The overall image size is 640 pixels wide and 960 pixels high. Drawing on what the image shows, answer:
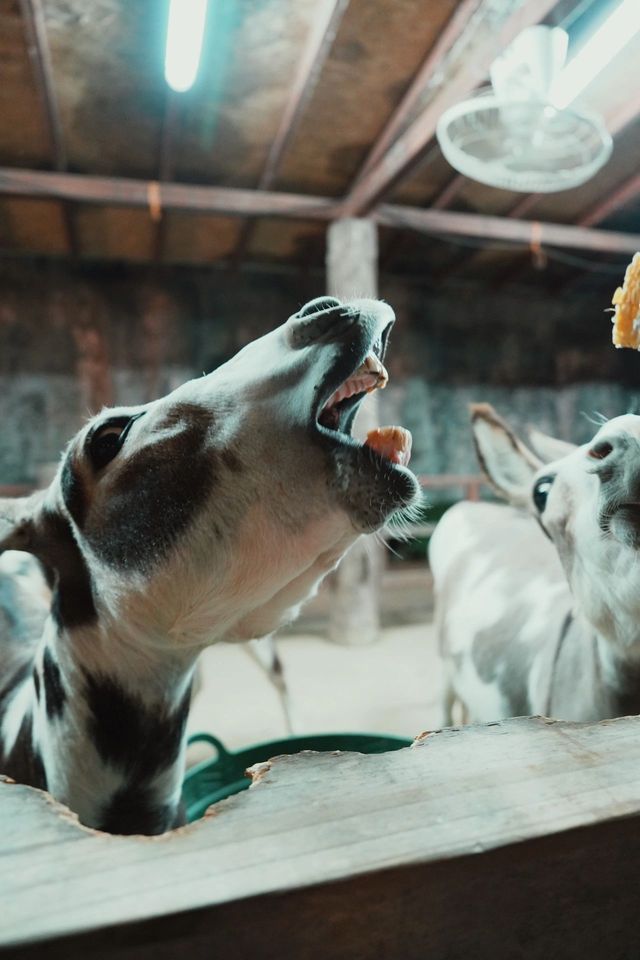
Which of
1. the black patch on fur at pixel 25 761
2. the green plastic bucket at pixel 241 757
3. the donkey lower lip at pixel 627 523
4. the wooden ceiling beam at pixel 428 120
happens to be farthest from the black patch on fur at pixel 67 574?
the wooden ceiling beam at pixel 428 120

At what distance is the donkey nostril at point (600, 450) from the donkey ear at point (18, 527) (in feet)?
3.57

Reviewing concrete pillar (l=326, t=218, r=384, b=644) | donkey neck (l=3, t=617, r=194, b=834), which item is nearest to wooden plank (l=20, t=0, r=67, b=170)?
concrete pillar (l=326, t=218, r=384, b=644)

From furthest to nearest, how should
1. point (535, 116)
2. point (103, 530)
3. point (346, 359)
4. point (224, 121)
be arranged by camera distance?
point (224, 121) → point (535, 116) → point (103, 530) → point (346, 359)

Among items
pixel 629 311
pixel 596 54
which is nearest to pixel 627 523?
pixel 629 311

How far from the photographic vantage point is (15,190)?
4.76m

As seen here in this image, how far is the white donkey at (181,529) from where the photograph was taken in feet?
2.98

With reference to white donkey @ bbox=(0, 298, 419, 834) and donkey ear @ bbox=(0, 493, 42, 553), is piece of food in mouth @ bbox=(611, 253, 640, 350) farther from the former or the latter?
donkey ear @ bbox=(0, 493, 42, 553)

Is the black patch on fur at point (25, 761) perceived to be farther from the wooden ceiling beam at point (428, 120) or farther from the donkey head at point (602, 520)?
the wooden ceiling beam at point (428, 120)

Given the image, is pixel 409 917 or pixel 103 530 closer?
pixel 409 917

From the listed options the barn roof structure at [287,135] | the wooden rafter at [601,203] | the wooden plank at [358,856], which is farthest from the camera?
the wooden rafter at [601,203]

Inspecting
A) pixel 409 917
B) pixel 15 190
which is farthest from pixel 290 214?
pixel 409 917

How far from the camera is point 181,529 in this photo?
98 centimetres

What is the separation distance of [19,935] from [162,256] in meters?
7.44

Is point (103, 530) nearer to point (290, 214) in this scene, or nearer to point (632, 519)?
point (632, 519)
